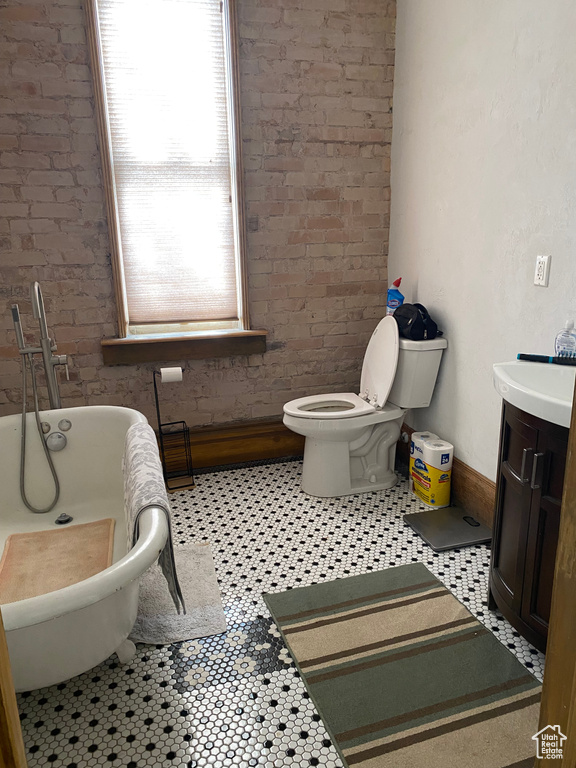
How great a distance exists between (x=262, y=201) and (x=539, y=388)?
1973mm

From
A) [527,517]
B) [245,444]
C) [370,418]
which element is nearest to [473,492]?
[370,418]

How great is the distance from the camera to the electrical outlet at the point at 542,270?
2006mm

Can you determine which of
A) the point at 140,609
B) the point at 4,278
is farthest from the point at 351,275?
the point at 140,609

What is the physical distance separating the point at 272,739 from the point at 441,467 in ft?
5.02

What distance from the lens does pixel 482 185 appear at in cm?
235

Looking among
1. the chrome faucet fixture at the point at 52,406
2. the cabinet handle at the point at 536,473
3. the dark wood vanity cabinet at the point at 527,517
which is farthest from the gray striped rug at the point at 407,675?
the chrome faucet fixture at the point at 52,406

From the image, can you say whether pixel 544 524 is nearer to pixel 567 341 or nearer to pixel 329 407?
pixel 567 341

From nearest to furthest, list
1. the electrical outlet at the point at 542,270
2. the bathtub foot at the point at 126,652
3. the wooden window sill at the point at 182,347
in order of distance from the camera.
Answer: the bathtub foot at the point at 126,652 < the electrical outlet at the point at 542,270 < the wooden window sill at the point at 182,347

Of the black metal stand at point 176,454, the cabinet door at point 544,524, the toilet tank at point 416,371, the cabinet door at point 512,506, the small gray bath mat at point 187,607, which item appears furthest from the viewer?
the black metal stand at point 176,454

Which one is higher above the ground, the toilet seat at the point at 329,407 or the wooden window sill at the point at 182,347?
the wooden window sill at the point at 182,347

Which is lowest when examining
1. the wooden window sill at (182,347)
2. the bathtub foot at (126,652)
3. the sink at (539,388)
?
the bathtub foot at (126,652)

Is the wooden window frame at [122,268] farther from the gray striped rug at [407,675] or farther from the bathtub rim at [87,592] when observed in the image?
the bathtub rim at [87,592]

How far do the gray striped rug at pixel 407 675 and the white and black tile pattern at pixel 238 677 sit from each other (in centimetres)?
6

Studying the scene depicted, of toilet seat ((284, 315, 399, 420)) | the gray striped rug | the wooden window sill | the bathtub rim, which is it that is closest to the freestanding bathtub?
the bathtub rim
